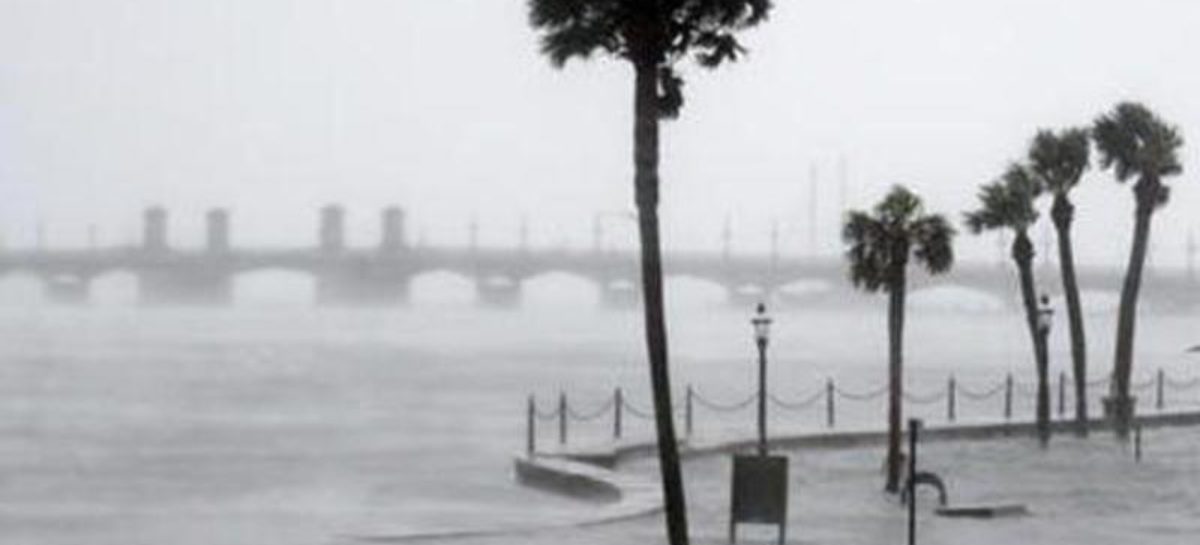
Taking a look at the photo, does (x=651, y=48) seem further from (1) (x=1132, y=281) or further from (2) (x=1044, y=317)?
(1) (x=1132, y=281)

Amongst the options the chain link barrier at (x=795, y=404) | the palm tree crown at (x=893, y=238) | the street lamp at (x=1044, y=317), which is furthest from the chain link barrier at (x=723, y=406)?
the palm tree crown at (x=893, y=238)

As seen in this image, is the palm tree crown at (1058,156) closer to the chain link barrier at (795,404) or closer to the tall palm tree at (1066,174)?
the tall palm tree at (1066,174)

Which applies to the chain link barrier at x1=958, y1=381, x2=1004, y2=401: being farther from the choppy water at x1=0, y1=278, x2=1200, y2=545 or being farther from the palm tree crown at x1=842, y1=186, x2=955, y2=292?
the palm tree crown at x1=842, y1=186, x2=955, y2=292

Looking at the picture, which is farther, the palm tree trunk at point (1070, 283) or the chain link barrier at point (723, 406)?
the chain link barrier at point (723, 406)

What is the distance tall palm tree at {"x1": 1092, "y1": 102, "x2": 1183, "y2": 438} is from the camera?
46.4 meters

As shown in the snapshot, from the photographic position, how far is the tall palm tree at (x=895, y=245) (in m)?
32.2

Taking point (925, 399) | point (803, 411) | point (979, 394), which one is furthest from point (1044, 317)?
point (979, 394)

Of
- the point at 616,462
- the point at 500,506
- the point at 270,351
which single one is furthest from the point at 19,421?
the point at 270,351

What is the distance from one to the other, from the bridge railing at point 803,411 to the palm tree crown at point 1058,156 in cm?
500

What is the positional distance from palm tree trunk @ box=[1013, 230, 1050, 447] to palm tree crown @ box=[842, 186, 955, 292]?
31.3 feet

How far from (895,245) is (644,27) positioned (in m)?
11.8

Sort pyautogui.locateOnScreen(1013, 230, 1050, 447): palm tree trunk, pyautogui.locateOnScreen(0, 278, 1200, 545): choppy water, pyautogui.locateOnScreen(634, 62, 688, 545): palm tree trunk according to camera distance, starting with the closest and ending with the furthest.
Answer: pyautogui.locateOnScreen(634, 62, 688, 545): palm tree trunk < pyautogui.locateOnScreen(0, 278, 1200, 545): choppy water < pyautogui.locateOnScreen(1013, 230, 1050, 447): palm tree trunk

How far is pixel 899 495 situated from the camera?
3094 centimetres

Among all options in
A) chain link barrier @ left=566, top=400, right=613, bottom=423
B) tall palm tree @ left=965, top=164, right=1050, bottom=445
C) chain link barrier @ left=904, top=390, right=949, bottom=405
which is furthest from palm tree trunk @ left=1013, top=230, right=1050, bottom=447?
chain link barrier @ left=904, top=390, right=949, bottom=405
